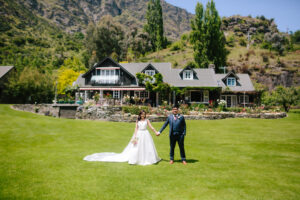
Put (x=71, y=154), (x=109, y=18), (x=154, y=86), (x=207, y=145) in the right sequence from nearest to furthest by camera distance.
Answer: (x=71, y=154)
(x=207, y=145)
(x=154, y=86)
(x=109, y=18)

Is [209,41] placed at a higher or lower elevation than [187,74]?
higher

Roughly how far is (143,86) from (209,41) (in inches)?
891

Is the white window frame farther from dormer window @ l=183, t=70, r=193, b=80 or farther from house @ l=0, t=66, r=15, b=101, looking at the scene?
house @ l=0, t=66, r=15, b=101

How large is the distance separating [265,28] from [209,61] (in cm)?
6997

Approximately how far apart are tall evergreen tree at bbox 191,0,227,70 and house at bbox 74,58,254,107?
36.6 ft

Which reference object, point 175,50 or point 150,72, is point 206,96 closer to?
point 150,72

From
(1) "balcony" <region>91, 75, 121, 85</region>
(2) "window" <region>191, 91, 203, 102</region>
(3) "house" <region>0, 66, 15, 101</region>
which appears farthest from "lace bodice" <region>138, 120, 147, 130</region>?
(3) "house" <region>0, 66, 15, 101</region>

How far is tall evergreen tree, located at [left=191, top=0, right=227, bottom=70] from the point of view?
51.0 m

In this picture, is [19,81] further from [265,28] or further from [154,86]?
[265,28]

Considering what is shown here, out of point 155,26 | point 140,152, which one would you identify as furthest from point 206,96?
point 155,26

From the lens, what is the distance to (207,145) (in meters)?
12.6

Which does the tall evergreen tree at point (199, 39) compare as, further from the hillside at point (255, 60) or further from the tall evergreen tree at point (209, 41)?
the hillside at point (255, 60)

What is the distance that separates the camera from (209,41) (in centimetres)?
5081

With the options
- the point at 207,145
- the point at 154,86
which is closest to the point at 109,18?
the point at 154,86
